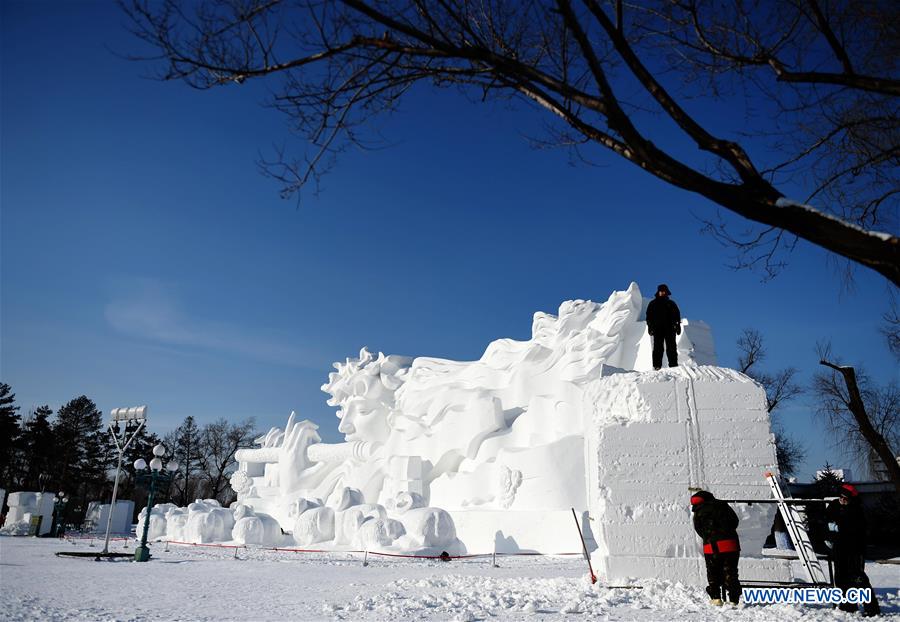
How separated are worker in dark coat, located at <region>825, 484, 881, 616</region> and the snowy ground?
36cm

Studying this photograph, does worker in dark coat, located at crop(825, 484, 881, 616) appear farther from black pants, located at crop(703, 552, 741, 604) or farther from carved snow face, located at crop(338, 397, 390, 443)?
carved snow face, located at crop(338, 397, 390, 443)

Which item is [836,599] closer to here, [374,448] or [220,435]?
[374,448]

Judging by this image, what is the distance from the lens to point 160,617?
5.27 metres

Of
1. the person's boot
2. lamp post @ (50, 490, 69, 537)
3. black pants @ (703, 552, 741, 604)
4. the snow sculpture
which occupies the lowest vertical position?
lamp post @ (50, 490, 69, 537)

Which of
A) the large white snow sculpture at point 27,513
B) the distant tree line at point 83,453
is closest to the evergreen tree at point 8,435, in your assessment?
the distant tree line at point 83,453

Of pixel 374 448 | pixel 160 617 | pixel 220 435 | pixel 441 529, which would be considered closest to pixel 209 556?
pixel 441 529

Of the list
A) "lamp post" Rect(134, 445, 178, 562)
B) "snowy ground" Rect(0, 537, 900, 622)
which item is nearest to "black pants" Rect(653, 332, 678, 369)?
"snowy ground" Rect(0, 537, 900, 622)

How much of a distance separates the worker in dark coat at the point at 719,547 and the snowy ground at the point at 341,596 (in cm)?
21

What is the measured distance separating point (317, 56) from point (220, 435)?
46.2 meters

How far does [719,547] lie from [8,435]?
127 feet

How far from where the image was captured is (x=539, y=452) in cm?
1623

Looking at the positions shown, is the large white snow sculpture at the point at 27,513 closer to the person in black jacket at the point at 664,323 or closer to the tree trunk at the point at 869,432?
the person in black jacket at the point at 664,323

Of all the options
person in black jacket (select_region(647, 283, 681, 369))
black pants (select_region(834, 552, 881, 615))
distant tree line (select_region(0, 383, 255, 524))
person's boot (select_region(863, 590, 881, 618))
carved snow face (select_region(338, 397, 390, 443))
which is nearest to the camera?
person's boot (select_region(863, 590, 881, 618))

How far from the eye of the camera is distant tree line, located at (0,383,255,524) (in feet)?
122
